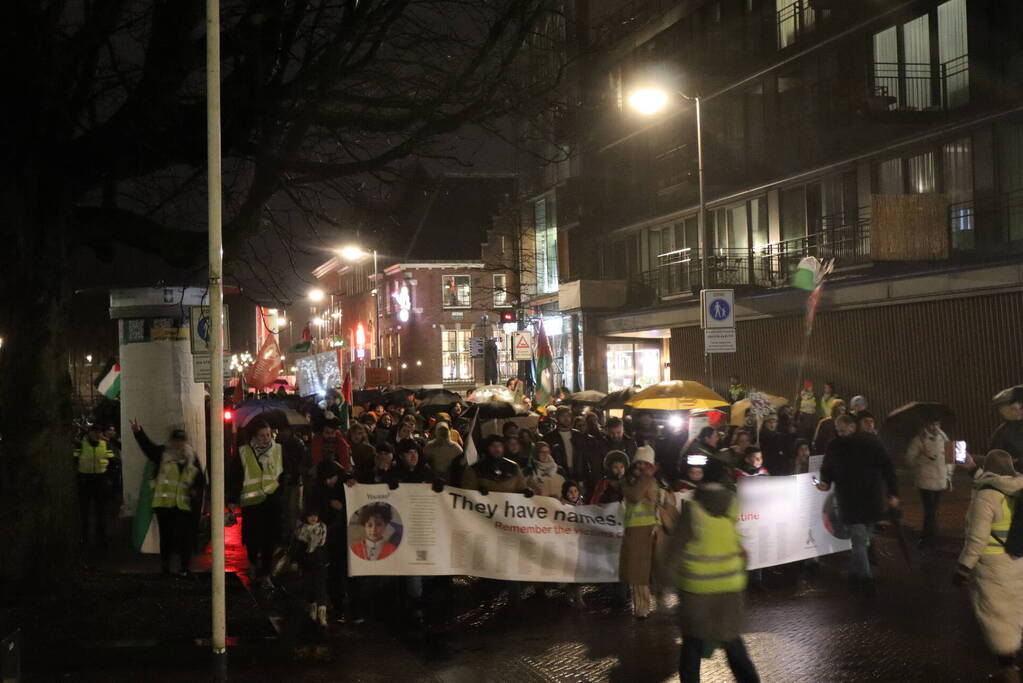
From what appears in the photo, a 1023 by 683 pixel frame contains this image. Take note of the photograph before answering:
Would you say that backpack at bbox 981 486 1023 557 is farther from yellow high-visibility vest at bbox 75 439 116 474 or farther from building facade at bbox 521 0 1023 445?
yellow high-visibility vest at bbox 75 439 116 474

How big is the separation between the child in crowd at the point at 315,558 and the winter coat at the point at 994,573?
5.72 meters

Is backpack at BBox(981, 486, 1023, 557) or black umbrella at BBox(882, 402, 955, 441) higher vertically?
black umbrella at BBox(882, 402, 955, 441)

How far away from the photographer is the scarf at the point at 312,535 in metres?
10.1

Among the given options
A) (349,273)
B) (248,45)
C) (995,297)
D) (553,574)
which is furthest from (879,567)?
(349,273)

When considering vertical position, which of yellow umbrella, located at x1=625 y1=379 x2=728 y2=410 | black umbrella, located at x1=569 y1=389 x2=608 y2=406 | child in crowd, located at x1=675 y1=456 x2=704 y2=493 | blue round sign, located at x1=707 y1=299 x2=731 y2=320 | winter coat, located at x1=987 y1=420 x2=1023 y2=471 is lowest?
child in crowd, located at x1=675 y1=456 x2=704 y2=493

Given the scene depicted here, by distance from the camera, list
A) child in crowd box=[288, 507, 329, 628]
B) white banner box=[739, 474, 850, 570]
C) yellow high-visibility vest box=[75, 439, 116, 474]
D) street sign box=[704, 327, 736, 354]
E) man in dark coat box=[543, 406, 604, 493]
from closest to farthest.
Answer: child in crowd box=[288, 507, 329, 628] → white banner box=[739, 474, 850, 570] → man in dark coat box=[543, 406, 604, 493] → yellow high-visibility vest box=[75, 439, 116, 474] → street sign box=[704, 327, 736, 354]

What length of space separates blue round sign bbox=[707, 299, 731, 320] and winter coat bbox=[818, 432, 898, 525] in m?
6.20

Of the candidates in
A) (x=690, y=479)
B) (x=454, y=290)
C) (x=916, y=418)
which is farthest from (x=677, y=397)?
(x=454, y=290)

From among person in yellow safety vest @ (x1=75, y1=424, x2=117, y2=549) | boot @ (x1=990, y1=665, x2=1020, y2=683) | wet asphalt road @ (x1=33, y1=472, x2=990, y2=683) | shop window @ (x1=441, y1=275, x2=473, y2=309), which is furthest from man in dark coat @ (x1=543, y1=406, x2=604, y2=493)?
shop window @ (x1=441, y1=275, x2=473, y2=309)

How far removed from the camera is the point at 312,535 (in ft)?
33.2

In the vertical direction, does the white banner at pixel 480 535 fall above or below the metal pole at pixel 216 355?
below

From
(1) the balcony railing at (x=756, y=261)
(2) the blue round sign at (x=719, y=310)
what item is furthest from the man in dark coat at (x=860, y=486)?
(1) the balcony railing at (x=756, y=261)

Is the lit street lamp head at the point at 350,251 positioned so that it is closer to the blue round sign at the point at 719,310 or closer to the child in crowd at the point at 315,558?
the blue round sign at the point at 719,310

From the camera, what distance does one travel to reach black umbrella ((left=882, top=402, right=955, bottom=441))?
531 inches
